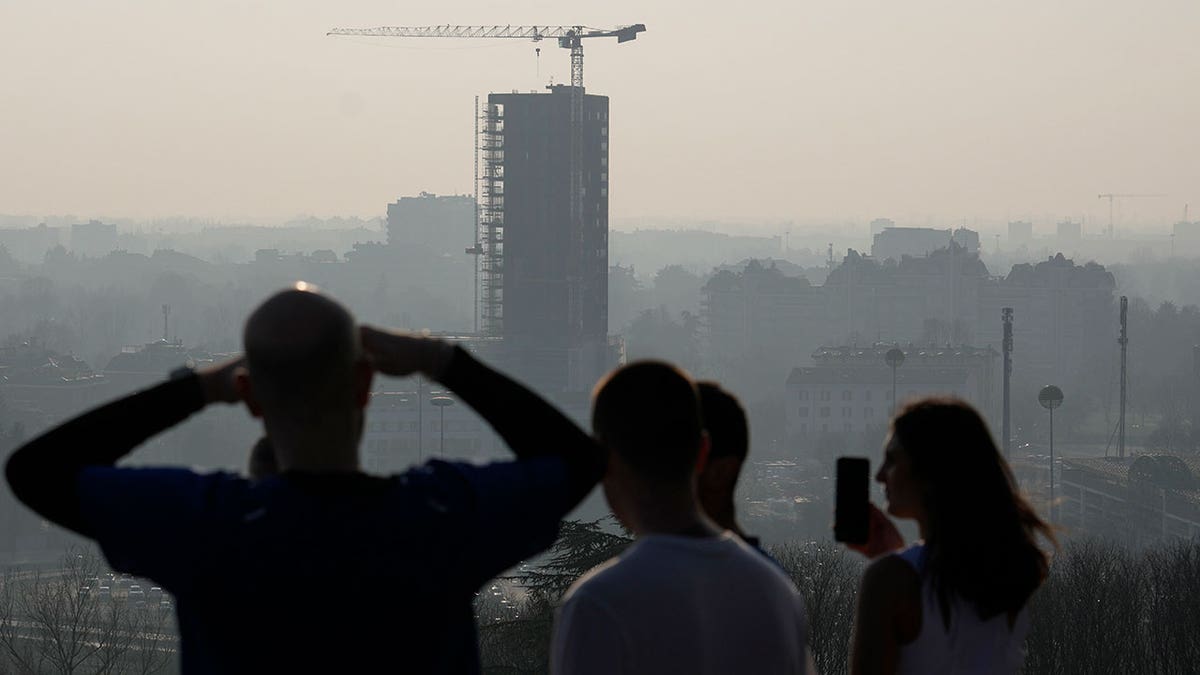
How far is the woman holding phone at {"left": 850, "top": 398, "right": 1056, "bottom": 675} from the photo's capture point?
3.12 meters

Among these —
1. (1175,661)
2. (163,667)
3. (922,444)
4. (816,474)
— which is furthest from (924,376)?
(922,444)

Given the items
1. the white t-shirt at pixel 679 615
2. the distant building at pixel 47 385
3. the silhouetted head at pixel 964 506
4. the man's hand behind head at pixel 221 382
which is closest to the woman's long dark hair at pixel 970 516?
the silhouetted head at pixel 964 506

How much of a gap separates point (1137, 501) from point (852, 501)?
179 ft

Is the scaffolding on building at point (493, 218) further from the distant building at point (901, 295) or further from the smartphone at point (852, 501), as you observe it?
the smartphone at point (852, 501)

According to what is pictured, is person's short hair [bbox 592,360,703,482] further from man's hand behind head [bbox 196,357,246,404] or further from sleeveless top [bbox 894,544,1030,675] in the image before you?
sleeveless top [bbox 894,544,1030,675]

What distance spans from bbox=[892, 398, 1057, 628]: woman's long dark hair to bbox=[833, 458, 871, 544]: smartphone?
93 millimetres

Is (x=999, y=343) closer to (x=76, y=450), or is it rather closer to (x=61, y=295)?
(x=61, y=295)

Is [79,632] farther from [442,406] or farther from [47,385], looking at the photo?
[47,385]

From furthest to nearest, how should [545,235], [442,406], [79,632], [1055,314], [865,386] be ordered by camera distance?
[1055,314] → [545,235] → [865,386] → [442,406] → [79,632]

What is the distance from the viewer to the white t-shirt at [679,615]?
2549mm

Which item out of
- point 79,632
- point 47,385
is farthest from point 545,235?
point 79,632

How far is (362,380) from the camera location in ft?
7.89

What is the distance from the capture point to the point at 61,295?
491ft

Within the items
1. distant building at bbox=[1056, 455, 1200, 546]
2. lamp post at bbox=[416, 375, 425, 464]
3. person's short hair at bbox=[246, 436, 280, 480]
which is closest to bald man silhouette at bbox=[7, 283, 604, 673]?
person's short hair at bbox=[246, 436, 280, 480]
